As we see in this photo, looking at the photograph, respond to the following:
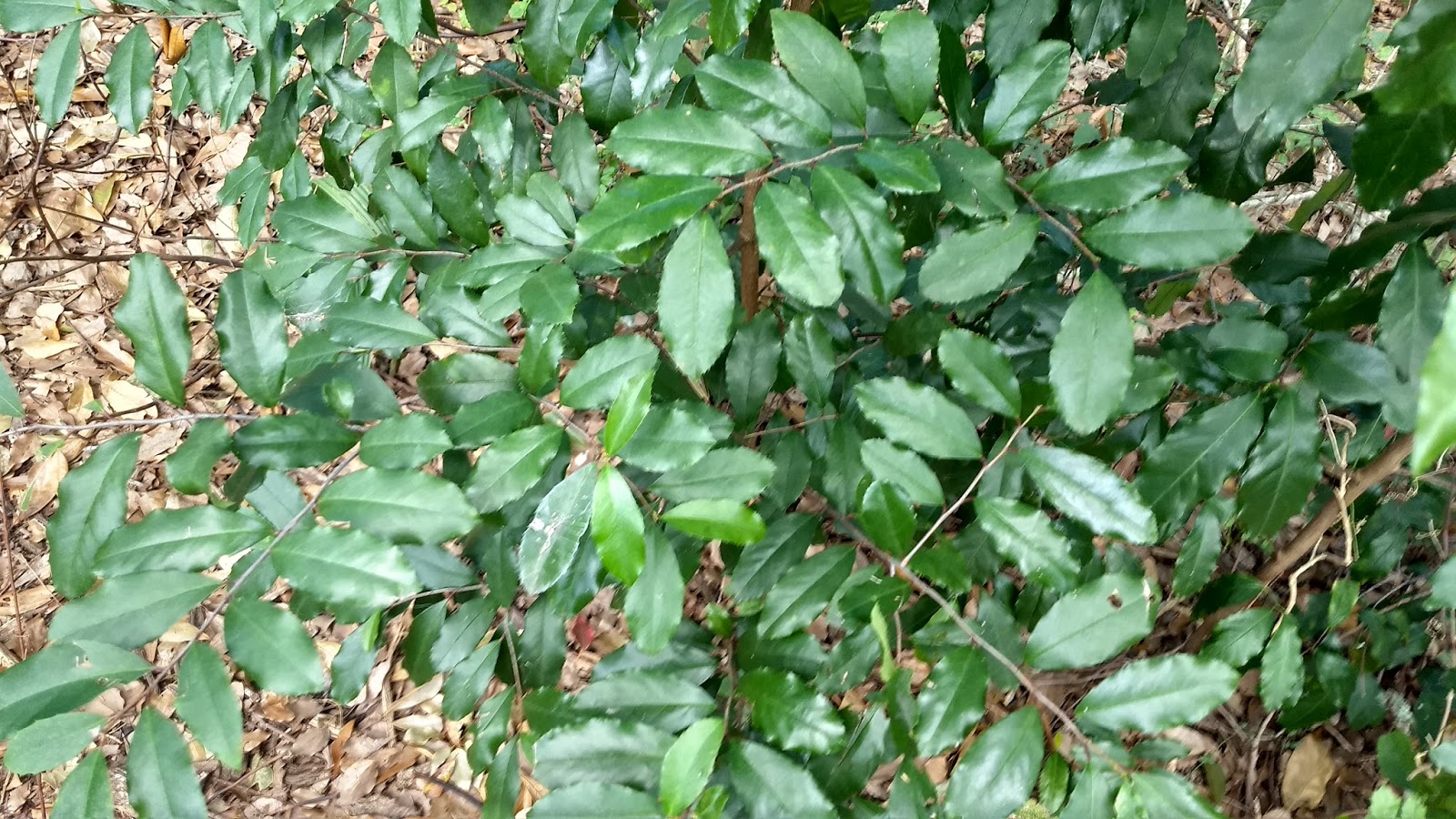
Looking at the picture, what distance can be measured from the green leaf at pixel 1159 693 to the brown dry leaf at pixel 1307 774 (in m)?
1.13

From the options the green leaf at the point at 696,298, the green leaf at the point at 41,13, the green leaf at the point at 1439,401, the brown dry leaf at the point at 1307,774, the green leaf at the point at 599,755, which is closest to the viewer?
the green leaf at the point at 1439,401

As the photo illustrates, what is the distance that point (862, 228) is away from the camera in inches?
25.5

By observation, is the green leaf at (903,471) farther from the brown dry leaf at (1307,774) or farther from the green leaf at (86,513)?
the brown dry leaf at (1307,774)

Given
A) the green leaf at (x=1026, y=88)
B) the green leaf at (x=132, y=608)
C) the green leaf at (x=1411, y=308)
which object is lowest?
the green leaf at (x=132, y=608)

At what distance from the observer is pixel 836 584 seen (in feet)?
2.65

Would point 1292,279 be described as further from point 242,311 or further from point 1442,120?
point 242,311

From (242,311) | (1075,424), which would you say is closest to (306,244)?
(242,311)

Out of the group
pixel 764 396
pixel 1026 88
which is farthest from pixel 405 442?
pixel 1026 88

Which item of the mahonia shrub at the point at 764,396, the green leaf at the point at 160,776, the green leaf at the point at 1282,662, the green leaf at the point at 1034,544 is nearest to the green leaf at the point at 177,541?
the mahonia shrub at the point at 764,396

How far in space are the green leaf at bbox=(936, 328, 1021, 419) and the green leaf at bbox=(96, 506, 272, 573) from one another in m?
0.57

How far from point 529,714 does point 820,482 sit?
0.38 meters

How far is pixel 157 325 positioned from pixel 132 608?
23cm

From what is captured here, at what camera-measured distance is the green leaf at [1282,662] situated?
98 cm

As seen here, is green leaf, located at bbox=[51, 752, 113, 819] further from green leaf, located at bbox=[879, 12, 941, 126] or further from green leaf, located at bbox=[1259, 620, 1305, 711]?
green leaf, located at bbox=[1259, 620, 1305, 711]
